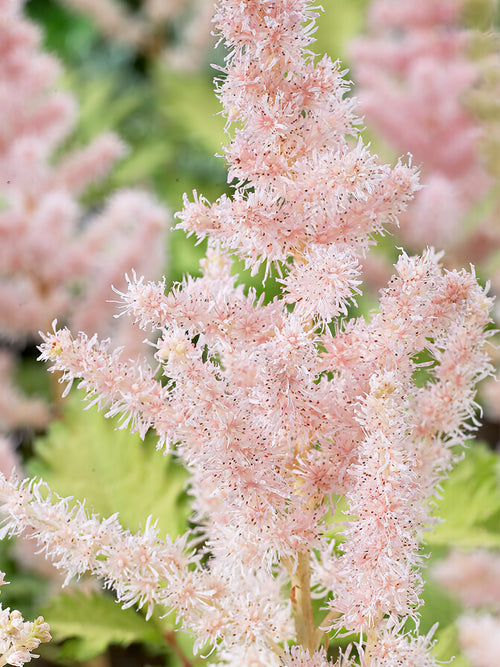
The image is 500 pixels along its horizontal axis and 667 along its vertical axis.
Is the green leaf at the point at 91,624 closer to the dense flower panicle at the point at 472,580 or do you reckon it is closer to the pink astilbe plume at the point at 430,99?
the dense flower panicle at the point at 472,580

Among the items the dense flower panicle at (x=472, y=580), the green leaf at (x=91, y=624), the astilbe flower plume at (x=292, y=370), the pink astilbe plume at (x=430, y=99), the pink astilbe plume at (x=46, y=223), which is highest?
the pink astilbe plume at (x=430, y=99)

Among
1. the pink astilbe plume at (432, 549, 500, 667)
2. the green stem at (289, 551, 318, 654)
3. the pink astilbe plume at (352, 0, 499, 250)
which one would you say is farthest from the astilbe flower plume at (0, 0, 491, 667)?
the pink astilbe plume at (352, 0, 499, 250)

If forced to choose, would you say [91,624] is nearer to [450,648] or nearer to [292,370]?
[450,648]

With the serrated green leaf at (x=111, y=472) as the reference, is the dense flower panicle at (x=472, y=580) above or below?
above

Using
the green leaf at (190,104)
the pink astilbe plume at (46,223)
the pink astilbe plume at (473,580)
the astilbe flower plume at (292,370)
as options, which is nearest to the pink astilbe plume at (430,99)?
the green leaf at (190,104)

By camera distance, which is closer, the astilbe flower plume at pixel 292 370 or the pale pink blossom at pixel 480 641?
the astilbe flower plume at pixel 292 370
